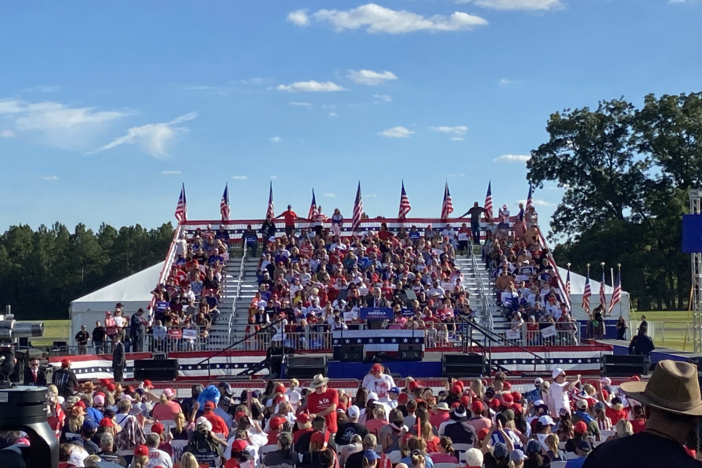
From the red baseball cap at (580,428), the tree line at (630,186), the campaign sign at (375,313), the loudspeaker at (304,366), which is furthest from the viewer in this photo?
the tree line at (630,186)

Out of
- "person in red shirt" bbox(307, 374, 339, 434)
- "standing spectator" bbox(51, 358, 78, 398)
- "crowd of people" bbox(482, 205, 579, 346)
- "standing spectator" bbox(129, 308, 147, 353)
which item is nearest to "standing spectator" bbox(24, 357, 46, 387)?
"standing spectator" bbox(51, 358, 78, 398)

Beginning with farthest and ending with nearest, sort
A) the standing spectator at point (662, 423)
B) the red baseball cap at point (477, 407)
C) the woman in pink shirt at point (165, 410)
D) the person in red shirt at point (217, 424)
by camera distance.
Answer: the woman in pink shirt at point (165, 410), the red baseball cap at point (477, 407), the person in red shirt at point (217, 424), the standing spectator at point (662, 423)

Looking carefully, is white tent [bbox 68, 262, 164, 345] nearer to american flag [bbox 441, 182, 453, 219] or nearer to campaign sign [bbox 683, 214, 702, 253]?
american flag [bbox 441, 182, 453, 219]

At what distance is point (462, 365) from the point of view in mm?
22312

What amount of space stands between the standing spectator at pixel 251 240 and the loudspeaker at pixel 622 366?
1847 cm

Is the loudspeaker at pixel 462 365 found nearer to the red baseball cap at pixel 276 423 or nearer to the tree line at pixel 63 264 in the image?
the red baseball cap at pixel 276 423

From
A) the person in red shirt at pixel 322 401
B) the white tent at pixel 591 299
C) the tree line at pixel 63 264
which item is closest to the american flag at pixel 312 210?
the white tent at pixel 591 299

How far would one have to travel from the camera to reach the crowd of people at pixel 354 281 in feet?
Result: 91.0

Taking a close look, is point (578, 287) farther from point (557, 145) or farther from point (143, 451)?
point (557, 145)

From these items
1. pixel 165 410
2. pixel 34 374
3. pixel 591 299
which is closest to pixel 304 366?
pixel 34 374

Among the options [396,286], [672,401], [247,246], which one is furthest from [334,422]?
[247,246]

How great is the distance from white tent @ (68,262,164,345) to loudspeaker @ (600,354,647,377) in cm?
1800

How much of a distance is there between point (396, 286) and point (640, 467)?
89.9ft

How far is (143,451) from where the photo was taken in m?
9.34
